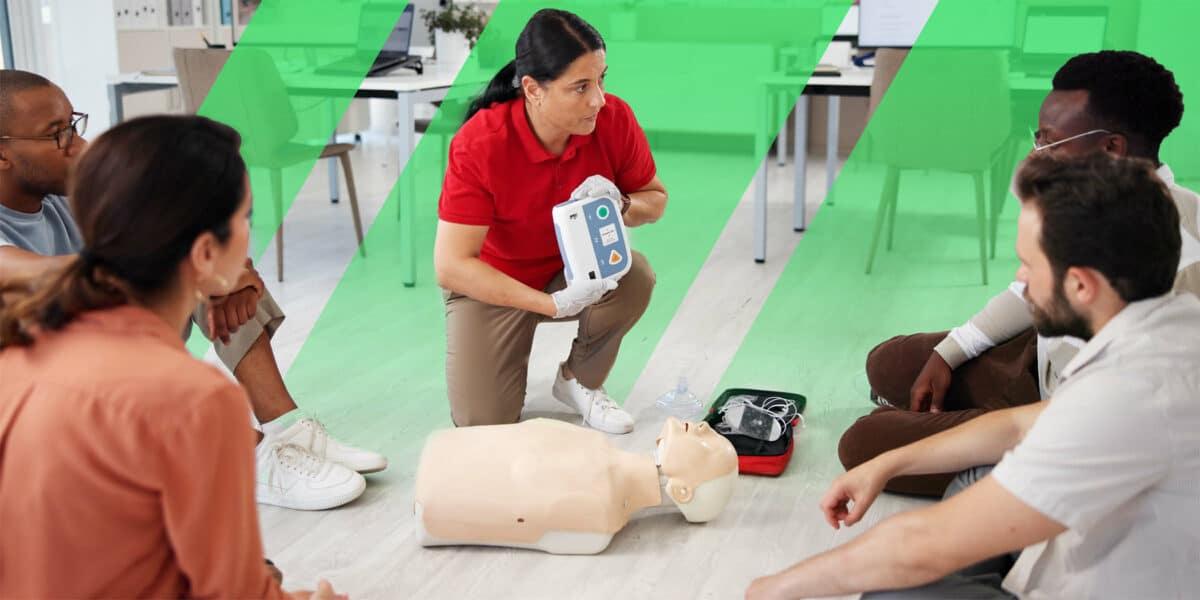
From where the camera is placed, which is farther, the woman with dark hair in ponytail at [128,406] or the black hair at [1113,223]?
the black hair at [1113,223]

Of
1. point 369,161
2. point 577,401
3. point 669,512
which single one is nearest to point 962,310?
point 577,401

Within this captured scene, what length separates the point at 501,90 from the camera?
2.37 m

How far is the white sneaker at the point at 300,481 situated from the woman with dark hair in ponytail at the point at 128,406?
3.30 ft

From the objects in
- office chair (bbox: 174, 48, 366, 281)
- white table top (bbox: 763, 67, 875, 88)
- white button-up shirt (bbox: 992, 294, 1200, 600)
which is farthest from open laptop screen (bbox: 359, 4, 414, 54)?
white button-up shirt (bbox: 992, 294, 1200, 600)

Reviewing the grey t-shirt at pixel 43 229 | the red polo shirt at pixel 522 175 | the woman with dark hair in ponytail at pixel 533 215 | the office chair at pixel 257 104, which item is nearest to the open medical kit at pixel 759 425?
the woman with dark hair in ponytail at pixel 533 215

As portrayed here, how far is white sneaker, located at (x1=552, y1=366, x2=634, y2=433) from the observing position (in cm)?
245

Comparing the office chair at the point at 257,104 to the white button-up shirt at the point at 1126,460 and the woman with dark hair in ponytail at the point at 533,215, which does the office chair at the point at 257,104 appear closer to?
the woman with dark hair in ponytail at the point at 533,215

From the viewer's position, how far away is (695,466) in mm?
1910

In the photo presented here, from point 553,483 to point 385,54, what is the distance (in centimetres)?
278

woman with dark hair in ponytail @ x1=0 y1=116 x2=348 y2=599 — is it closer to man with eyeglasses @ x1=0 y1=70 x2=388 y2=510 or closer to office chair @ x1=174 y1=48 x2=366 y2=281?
man with eyeglasses @ x1=0 y1=70 x2=388 y2=510

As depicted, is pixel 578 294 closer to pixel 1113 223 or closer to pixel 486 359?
pixel 486 359

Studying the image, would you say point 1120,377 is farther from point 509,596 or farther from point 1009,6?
point 1009,6

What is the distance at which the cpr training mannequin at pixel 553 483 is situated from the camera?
1.84 metres
